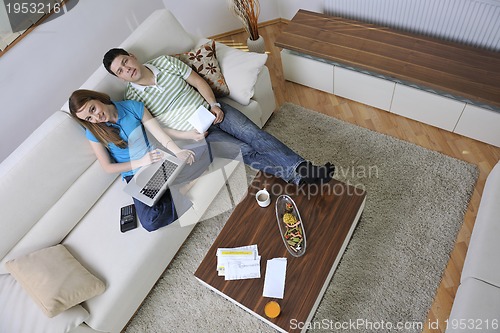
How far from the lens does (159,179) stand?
2.24m

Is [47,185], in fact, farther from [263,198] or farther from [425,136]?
[425,136]

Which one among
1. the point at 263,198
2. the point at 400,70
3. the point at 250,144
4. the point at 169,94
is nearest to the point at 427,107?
the point at 400,70

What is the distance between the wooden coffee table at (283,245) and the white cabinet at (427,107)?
2.99 ft

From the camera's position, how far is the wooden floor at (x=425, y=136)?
216 centimetres

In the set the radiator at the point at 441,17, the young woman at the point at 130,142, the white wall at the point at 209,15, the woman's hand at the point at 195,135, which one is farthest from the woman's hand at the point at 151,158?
the radiator at the point at 441,17

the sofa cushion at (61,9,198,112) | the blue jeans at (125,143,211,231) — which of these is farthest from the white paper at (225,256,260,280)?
the sofa cushion at (61,9,198,112)

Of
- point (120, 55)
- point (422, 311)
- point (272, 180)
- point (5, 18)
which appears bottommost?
point (422, 311)

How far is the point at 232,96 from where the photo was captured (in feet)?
8.68

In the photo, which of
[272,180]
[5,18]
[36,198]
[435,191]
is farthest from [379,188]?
[5,18]

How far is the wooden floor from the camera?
2.16 metres

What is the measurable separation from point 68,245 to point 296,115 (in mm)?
1793

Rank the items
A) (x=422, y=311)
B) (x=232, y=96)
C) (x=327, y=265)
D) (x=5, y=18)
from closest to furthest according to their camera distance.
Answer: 1. (x=327, y=265)
2. (x=422, y=311)
3. (x=5, y=18)
4. (x=232, y=96)

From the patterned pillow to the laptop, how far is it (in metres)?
0.60

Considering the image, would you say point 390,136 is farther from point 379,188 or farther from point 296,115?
point 296,115
